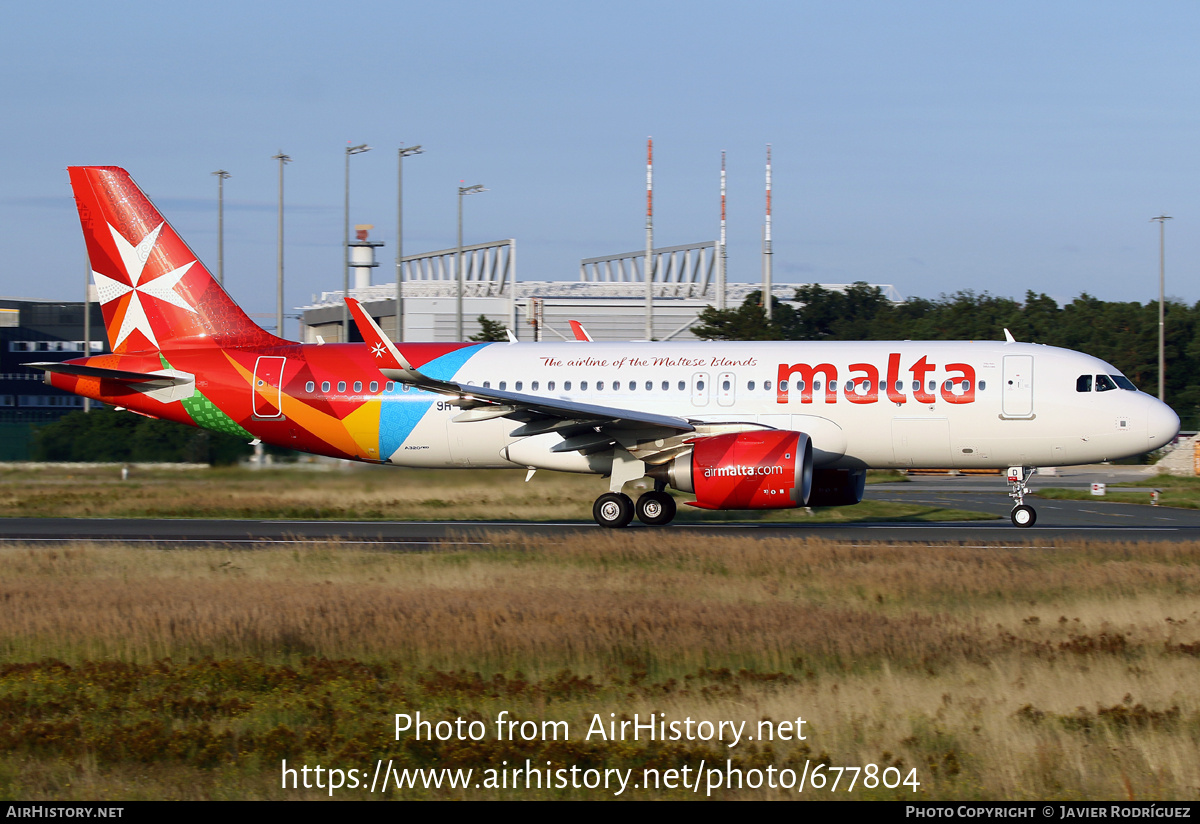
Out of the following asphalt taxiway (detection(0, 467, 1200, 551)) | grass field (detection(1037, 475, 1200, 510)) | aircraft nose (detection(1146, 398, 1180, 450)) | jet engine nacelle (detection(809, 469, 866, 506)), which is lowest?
grass field (detection(1037, 475, 1200, 510))

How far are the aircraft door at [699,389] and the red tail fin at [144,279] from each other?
9110 millimetres

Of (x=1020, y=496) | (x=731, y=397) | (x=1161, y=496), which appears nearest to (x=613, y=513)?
(x=731, y=397)

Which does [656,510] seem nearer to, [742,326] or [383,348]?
[383,348]

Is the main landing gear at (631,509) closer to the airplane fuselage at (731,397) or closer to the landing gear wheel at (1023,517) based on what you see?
the airplane fuselage at (731,397)

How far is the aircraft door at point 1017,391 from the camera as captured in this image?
2197 cm

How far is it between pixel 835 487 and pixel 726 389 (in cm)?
292

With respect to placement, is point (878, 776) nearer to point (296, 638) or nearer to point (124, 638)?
point (296, 638)

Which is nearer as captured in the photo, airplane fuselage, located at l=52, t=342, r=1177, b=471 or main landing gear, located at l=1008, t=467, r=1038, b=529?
airplane fuselage, located at l=52, t=342, r=1177, b=471

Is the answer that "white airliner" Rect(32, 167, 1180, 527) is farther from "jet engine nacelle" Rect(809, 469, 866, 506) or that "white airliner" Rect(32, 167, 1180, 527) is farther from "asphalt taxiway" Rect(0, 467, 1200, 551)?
"asphalt taxiway" Rect(0, 467, 1200, 551)

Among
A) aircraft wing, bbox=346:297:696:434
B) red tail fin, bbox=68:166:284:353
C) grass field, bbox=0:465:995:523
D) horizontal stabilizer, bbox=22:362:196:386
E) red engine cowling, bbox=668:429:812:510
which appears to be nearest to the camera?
aircraft wing, bbox=346:297:696:434

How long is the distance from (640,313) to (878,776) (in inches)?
2858

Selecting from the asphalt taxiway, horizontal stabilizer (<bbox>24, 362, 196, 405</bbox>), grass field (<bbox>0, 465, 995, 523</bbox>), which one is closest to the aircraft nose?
the asphalt taxiway

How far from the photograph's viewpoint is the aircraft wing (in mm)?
20312

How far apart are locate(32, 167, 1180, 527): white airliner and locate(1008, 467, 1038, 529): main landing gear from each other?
5 cm
